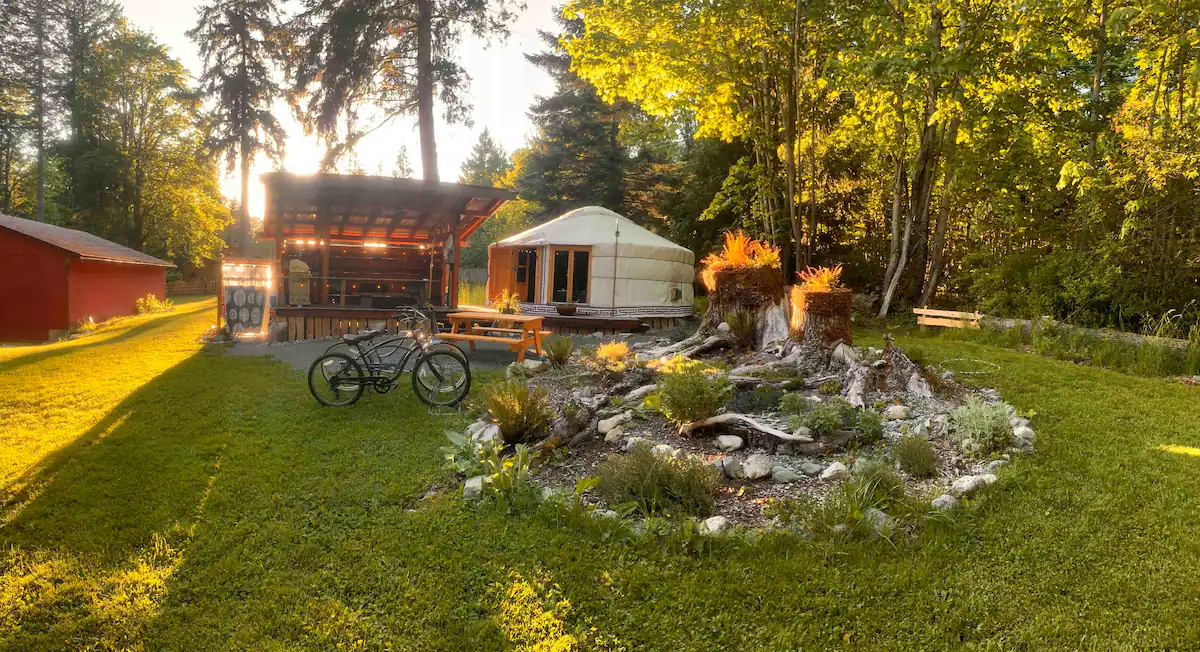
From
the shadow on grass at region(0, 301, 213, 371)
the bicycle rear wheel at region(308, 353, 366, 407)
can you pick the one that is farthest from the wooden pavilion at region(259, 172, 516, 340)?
the bicycle rear wheel at region(308, 353, 366, 407)

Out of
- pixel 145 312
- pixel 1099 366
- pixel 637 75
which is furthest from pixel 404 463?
pixel 145 312

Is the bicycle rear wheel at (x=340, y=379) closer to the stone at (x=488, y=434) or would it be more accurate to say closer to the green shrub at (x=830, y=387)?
the stone at (x=488, y=434)

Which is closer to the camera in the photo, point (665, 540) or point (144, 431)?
point (665, 540)

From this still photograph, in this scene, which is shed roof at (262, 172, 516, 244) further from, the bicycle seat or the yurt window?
the bicycle seat

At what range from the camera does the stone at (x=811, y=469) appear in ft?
12.6

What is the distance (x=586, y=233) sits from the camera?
43.5 feet

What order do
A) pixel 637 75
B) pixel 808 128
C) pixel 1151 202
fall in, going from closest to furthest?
pixel 1151 202, pixel 637 75, pixel 808 128

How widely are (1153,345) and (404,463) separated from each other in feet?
26.8

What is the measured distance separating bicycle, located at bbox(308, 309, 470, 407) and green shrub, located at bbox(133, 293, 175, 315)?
16891 millimetres

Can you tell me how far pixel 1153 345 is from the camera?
671 centimetres

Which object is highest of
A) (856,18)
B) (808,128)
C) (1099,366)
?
(856,18)

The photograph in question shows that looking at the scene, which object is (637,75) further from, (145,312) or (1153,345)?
(145,312)

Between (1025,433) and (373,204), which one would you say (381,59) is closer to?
(373,204)

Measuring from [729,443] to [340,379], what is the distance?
3.70 m
